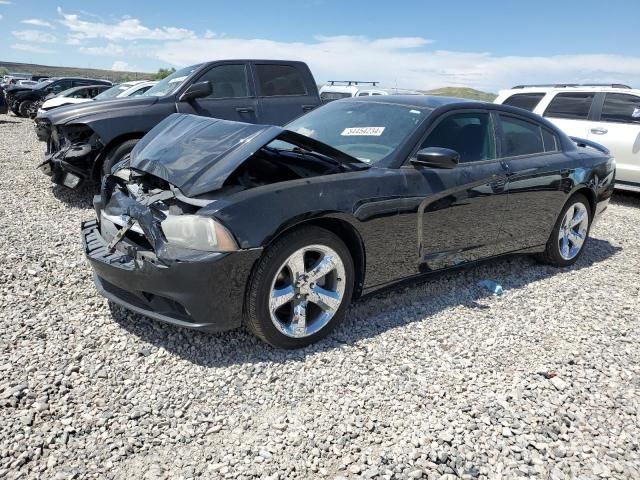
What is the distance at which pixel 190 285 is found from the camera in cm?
268

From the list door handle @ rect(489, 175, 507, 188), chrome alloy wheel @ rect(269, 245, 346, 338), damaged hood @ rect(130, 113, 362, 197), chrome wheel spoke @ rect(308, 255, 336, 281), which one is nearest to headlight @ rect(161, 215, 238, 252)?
damaged hood @ rect(130, 113, 362, 197)

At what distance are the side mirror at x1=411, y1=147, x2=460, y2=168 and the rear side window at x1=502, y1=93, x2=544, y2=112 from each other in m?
6.34

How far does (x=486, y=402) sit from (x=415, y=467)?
678 mm

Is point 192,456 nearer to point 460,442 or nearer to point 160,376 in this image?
point 160,376

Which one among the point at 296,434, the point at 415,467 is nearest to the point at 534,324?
the point at 415,467

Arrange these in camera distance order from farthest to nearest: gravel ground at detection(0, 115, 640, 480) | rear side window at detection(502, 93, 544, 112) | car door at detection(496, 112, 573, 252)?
rear side window at detection(502, 93, 544, 112) → car door at detection(496, 112, 573, 252) → gravel ground at detection(0, 115, 640, 480)

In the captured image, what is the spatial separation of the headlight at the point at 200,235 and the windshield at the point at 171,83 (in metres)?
4.43

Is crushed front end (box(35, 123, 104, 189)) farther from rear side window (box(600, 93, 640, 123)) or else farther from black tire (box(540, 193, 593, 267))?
rear side window (box(600, 93, 640, 123))

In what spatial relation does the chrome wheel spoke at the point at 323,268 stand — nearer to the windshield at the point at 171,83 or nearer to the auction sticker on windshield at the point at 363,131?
the auction sticker on windshield at the point at 363,131

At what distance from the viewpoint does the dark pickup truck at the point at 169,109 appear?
5977mm


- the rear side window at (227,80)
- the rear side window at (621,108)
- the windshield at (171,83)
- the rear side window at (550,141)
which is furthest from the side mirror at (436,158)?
the rear side window at (621,108)

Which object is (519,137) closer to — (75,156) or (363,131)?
(363,131)

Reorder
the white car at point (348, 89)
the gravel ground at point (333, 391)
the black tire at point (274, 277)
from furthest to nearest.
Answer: the white car at point (348, 89)
the black tire at point (274, 277)
the gravel ground at point (333, 391)

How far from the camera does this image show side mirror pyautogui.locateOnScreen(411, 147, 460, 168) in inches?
132
